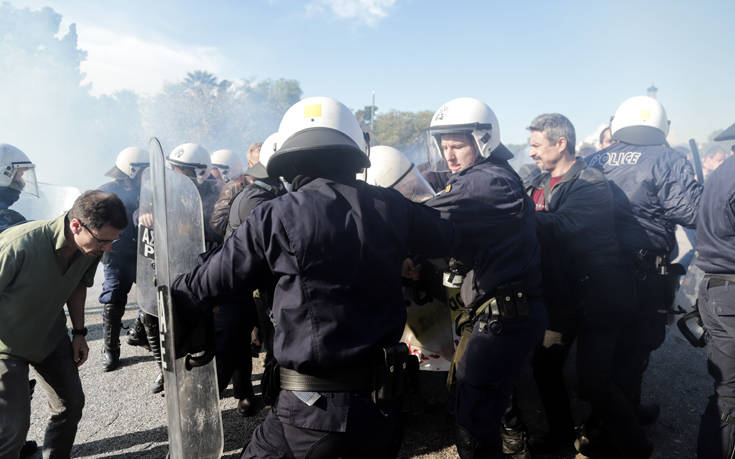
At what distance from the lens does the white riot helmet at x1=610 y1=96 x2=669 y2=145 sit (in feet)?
11.5

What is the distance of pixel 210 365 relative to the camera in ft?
6.07

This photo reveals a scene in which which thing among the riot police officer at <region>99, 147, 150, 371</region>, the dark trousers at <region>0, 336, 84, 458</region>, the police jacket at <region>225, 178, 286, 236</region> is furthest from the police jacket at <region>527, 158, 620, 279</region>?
the riot police officer at <region>99, 147, 150, 371</region>

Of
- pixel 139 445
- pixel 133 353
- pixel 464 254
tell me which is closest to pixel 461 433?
pixel 464 254

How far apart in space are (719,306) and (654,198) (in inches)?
46.1

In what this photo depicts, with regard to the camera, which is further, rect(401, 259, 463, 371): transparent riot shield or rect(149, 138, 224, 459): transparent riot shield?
rect(401, 259, 463, 371): transparent riot shield

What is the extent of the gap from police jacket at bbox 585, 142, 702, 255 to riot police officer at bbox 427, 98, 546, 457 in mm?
1187

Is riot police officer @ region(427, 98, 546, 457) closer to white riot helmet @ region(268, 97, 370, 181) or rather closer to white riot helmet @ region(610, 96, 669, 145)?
white riot helmet @ region(268, 97, 370, 181)

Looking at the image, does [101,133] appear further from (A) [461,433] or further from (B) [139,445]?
(A) [461,433]

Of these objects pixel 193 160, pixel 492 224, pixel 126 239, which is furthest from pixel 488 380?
pixel 193 160

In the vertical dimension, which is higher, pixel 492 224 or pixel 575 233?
pixel 492 224

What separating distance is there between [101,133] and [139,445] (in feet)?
72.3

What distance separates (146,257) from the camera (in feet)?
6.91

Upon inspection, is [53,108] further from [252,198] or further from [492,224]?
[492,224]

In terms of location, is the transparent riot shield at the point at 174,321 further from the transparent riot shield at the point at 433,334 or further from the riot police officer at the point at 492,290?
the transparent riot shield at the point at 433,334
